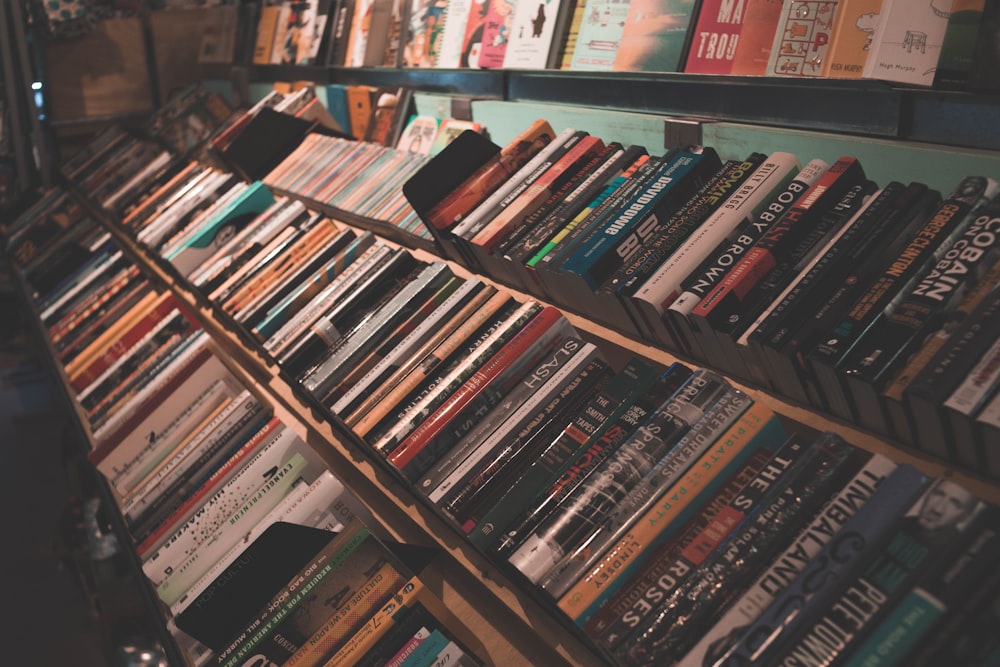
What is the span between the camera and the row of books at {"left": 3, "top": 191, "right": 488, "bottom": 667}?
1.49 metres

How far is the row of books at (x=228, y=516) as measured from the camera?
1.49m

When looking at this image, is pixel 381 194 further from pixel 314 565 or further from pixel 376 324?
pixel 314 565

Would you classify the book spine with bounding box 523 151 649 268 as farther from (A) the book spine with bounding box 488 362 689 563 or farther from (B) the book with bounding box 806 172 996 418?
(B) the book with bounding box 806 172 996 418

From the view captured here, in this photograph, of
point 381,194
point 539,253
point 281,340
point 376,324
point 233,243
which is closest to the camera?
point 539,253

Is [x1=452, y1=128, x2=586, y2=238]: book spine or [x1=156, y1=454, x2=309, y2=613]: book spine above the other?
[x1=452, y1=128, x2=586, y2=238]: book spine

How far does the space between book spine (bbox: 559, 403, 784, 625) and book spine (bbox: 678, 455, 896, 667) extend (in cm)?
16

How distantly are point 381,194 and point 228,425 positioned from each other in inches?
35.2

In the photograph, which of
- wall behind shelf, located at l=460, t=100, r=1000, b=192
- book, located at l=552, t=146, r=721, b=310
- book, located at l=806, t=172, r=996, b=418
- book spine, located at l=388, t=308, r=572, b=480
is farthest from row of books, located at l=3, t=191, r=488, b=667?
wall behind shelf, located at l=460, t=100, r=1000, b=192

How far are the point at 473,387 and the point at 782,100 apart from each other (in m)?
0.88

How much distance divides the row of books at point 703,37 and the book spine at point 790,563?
71cm

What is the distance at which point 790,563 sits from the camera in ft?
3.42

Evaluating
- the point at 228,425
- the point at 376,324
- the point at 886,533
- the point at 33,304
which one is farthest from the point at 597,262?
the point at 33,304

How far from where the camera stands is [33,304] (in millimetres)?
4480

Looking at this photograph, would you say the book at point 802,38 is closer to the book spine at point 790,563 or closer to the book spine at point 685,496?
the book spine at point 685,496
